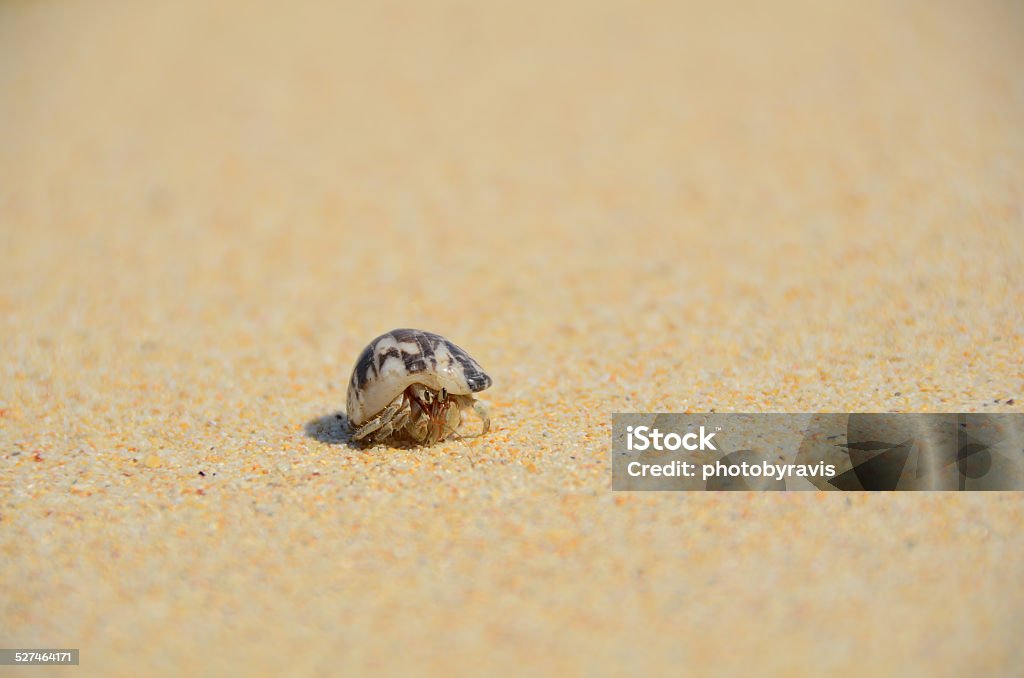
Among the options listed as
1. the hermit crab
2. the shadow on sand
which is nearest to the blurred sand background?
the shadow on sand

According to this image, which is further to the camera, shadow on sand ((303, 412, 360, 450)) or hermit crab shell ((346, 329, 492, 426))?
shadow on sand ((303, 412, 360, 450))

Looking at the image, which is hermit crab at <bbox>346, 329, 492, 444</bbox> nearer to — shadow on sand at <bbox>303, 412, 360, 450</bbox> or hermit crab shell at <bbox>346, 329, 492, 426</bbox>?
hermit crab shell at <bbox>346, 329, 492, 426</bbox>

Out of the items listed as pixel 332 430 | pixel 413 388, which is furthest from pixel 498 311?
pixel 413 388

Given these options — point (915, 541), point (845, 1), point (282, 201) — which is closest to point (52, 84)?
point (282, 201)

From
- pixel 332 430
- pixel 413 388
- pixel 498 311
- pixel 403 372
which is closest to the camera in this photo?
pixel 403 372

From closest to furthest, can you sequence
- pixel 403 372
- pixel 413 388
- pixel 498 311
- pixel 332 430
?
pixel 403 372 → pixel 413 388 → pixel 332 430 → pixel 498 311

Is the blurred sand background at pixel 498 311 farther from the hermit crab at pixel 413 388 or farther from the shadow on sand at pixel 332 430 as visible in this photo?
the hermit crab at pixel 413 388

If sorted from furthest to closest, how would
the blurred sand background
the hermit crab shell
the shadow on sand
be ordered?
the shadow on sand < the hermit crab shell < the blurred sand background

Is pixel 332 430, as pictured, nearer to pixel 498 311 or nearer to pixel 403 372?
pixel 403 372
